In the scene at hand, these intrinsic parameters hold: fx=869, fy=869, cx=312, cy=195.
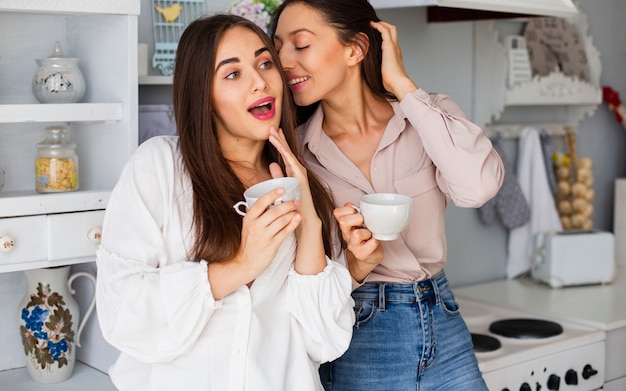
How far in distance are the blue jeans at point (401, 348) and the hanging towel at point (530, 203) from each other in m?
1.36

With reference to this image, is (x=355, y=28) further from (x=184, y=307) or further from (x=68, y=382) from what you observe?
(x=68, y=382)

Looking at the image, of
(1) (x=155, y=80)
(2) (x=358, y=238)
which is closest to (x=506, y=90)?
(1) (x=155, y=80)

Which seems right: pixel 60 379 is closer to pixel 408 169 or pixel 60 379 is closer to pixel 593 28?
pixel 408 169

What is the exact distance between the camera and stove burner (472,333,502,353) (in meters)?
2.33

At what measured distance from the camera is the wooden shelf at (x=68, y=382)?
6.21 feet

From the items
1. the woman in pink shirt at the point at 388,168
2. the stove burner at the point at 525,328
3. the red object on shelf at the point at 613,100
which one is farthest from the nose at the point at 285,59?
the red object on shelf at the point at 613,100

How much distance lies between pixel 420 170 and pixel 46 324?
0.88m

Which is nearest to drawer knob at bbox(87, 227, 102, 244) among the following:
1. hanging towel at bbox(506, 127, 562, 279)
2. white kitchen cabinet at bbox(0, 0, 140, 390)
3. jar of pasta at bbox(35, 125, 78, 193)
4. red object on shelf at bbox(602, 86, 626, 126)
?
white kitchen cabinet at bbox(0, 0, 140, 390)

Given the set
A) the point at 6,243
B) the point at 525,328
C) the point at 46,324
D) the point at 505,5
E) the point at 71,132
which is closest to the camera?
the point at 6,243

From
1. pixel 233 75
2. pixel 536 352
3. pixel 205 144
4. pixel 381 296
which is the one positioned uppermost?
pixel 233 75

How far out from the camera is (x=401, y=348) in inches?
69.6

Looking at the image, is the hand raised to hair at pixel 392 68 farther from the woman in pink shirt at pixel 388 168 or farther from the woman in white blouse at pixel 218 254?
the woman in white blouse at pixel 218 254

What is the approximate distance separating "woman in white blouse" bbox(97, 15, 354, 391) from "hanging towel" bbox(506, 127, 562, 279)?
1663mm

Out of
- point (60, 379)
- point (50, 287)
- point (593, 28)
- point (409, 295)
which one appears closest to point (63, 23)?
point (50, 287)
